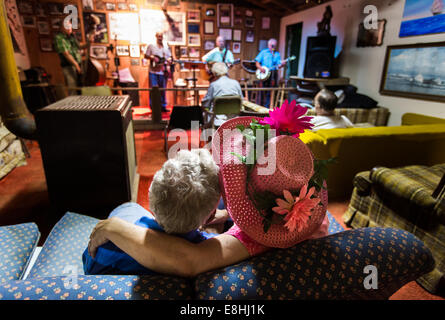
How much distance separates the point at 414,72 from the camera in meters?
3.98

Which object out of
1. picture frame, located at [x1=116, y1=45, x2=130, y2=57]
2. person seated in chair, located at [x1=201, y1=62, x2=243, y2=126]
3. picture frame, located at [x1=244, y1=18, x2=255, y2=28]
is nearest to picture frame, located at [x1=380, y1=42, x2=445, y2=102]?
person seated in chair, located at [x1=201, y1=62, x2=243, y2=126]

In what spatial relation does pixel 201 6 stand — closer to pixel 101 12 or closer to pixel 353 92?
pixel 101 12

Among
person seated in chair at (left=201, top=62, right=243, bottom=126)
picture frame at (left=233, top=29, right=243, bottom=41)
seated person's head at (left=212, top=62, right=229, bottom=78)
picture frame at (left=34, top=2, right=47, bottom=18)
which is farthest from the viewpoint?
picture frame at (left=233, top=29, right=243, bottom=41)

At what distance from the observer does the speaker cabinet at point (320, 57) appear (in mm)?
5613

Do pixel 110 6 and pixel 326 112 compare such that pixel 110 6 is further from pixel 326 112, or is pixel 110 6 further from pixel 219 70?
pixel 326 112

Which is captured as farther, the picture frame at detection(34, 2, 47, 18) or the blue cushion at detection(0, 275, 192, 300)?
the picture frame at detection(34, 2, 47, 18)

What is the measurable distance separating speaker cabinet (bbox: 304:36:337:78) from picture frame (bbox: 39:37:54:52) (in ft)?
19.8

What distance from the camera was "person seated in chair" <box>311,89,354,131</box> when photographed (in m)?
2.56

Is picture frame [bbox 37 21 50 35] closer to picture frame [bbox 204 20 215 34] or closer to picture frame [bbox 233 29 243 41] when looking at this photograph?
picture frame [bbox 204 20 215 34]

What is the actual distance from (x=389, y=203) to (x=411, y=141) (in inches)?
37.4

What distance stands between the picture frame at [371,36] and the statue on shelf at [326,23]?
73 cm

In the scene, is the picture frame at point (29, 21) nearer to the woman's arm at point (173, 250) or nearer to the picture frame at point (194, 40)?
the picture frame at point (194, 40)

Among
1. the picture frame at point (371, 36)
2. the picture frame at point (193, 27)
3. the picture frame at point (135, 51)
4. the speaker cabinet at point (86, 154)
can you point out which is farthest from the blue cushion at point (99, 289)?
the picture frame at point (193, 27)
